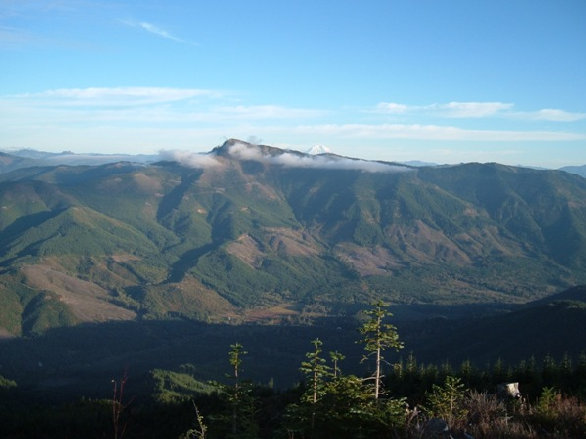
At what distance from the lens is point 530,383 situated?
78875 millimetres

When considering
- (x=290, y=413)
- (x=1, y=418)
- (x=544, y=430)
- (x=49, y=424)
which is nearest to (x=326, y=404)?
(x=290, y=413)

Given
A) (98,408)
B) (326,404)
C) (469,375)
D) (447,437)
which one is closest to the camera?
(447,437)

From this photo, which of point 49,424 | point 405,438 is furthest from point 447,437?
point 49,424

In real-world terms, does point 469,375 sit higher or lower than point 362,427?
lower

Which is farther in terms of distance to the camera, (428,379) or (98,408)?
(98,408)

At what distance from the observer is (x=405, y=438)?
15.7 meters

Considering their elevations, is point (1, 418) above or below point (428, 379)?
below

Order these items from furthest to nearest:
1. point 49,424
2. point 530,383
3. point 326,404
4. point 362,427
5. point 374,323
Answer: point 49,424 → point 530,383 → point 374,323 → point 326,404 → point 362,427

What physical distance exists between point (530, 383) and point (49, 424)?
11198 cm

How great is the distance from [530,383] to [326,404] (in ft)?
229

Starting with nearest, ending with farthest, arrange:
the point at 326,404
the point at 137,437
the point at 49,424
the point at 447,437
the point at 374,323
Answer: the point at 447,437
the point at 326,404
the point at 374,323
the point at 137,437
the point at 49,424

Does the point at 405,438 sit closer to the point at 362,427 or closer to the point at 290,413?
the point at 362,427

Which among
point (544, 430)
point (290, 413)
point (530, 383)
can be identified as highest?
point (544, 430)

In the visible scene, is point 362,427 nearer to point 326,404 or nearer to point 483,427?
point 326,404
